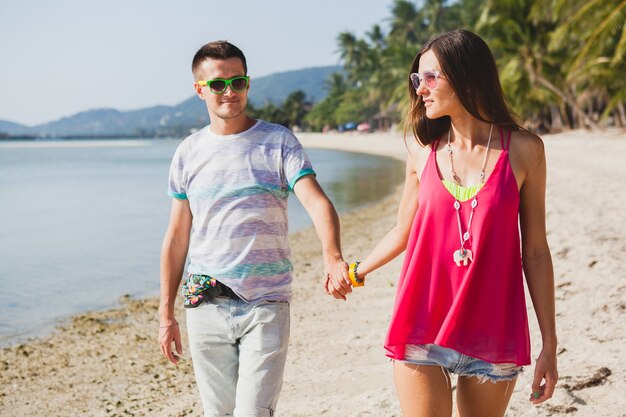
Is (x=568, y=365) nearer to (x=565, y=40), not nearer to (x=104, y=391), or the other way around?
(x=104, y=391)

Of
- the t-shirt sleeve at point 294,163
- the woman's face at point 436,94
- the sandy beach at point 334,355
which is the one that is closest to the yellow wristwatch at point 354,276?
the t-shirt sleeve at point 294,163

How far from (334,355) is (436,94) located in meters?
3.94

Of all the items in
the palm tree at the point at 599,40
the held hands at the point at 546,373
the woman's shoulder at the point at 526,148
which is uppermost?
the palm tree at the point at 599,40

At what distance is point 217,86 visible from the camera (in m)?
2.76

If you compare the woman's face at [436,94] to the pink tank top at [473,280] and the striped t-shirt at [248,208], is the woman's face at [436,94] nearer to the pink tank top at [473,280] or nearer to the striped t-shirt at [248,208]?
the pink tank top at [473,280]

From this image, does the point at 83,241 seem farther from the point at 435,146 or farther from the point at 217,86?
the point at 435,146

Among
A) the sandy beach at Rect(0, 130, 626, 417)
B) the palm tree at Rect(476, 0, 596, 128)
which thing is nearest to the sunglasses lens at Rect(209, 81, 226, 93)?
the sandy beach at Rect(0, 130, 626, 417)

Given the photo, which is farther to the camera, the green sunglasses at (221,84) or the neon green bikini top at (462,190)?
the green sunglasses at (221,84)

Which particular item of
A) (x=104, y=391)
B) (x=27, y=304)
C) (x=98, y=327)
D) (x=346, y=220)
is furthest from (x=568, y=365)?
(x=346, y=220)

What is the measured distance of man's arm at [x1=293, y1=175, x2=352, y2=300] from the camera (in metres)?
2.62

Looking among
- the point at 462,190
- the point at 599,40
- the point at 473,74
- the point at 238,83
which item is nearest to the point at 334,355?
the point at 238,83

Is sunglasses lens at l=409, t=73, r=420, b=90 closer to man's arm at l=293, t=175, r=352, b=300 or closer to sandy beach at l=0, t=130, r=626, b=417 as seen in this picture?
man's arm at l=293, t=175, r=352, b=300

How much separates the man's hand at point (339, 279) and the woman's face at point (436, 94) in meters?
0.70

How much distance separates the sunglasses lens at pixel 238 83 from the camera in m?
2.77
